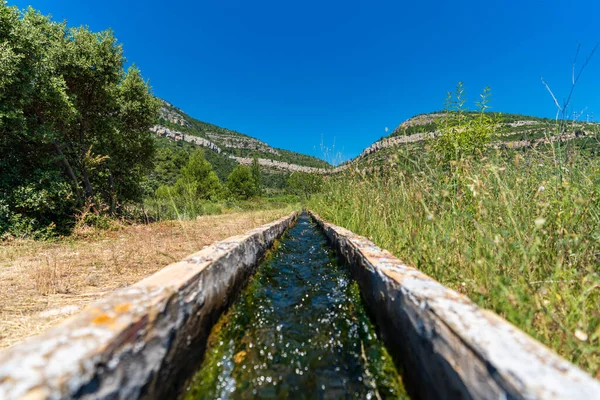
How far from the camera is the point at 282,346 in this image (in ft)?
5.42

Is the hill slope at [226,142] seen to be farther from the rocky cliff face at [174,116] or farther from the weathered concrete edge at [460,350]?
the weathered concrete edge at [460,350]

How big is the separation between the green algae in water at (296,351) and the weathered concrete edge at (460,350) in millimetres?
191

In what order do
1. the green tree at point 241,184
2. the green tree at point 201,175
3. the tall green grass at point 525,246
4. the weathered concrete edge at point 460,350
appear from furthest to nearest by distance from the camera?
the green tree at point 241,184
the green tree at point 201,175
the tall green grass at point 525,246
the weathered concrete edge at point 460,350

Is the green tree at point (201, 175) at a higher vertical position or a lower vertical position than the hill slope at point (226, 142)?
lower

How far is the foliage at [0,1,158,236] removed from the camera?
17.6 ft

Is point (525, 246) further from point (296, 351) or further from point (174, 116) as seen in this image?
point (174, 116)

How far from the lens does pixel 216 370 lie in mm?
1440

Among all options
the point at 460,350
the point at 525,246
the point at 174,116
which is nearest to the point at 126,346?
the point at 460,350

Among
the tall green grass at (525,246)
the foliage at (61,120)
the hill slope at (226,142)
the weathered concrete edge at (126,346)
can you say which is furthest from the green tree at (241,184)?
the hill slope at (226,142)

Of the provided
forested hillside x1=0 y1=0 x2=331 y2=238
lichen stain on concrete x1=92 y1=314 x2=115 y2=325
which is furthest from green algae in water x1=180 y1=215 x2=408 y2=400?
forested hillside x1=0 y1=0 x2=331 y2=238

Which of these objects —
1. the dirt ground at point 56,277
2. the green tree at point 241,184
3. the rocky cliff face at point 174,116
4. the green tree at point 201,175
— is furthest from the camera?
the rocky cliff face at point 174,116

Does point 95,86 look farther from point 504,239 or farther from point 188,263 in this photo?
point 504,239

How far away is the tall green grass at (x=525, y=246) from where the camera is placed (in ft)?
3.92

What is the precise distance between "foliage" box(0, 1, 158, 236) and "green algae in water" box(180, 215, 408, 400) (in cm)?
624
